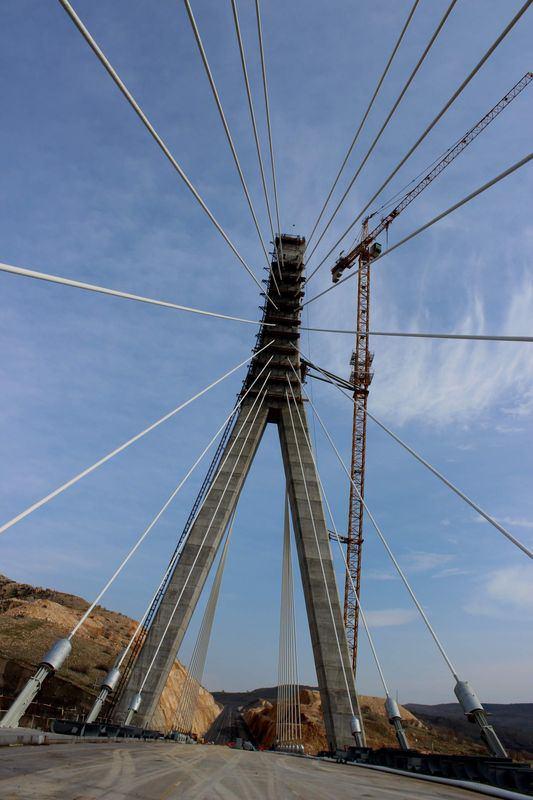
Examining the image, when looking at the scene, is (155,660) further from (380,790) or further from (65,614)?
(65,614)

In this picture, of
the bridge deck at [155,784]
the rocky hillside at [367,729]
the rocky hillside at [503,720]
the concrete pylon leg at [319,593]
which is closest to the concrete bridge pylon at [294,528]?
the concrete pylon leg at [319,593]

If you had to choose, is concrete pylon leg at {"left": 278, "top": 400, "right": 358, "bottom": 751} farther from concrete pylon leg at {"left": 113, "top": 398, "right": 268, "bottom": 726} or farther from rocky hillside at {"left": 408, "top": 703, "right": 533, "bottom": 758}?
rocky hillside at {"left": 408, "top": 703, "right": 533, "bottom": 758}

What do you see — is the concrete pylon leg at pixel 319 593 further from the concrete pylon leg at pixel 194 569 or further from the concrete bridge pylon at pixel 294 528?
the concrete pylon leg at pixel 194 569

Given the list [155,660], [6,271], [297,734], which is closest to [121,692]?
[155,660]

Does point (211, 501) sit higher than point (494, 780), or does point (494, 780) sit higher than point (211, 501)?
point (211, 501)

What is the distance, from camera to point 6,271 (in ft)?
17.4

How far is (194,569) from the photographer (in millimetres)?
20062

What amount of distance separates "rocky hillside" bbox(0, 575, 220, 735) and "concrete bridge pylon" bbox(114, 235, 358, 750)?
3.88 metres

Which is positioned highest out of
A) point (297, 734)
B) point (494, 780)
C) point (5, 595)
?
point (5, 595)

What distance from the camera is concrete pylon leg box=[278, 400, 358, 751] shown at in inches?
699

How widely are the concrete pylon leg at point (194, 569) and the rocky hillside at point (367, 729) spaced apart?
2218cm

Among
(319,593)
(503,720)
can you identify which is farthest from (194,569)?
(503,720)

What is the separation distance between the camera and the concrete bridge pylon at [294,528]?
58.6 feet

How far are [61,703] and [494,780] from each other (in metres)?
24.7
